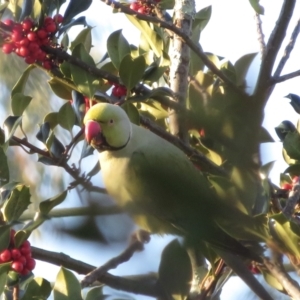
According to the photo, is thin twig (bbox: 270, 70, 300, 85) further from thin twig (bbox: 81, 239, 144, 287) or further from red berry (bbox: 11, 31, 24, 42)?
red berry (bbox: 11, 31, 24, 42)

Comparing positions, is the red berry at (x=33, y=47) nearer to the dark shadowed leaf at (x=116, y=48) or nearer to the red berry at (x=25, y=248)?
the dark shadowed leaf at (x=116, y=48)

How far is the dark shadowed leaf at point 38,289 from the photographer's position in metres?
1.04

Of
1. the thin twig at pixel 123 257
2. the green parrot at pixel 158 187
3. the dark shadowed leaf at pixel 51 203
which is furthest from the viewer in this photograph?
the dark shadowed leaf at pixel 51 203

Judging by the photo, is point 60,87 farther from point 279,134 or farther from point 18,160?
point 279,134

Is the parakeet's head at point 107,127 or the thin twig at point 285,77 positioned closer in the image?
the thin twig at point 285,77

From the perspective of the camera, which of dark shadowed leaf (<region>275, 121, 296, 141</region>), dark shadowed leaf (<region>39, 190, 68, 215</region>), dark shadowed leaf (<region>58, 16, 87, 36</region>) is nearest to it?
dark shadowed leaf (<region>39, 190, 68, 215</region>)

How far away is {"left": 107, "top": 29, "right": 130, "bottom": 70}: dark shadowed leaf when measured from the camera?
136cm

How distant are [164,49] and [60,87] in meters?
0.33

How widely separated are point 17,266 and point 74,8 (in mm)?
626

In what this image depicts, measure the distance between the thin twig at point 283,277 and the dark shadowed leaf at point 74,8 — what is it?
0.78 meters

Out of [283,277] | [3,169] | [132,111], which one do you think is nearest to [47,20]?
[132,111]

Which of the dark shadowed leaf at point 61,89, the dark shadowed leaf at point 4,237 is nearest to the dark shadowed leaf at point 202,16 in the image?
the dark shadowed leaf at point 61,89

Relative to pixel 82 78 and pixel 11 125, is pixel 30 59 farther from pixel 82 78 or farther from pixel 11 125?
pixel 11 125

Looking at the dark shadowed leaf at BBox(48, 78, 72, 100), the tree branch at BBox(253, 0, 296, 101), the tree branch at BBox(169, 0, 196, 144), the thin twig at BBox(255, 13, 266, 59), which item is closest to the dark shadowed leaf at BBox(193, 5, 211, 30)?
the tree branch at BBox(169, 0, 196, 144)
